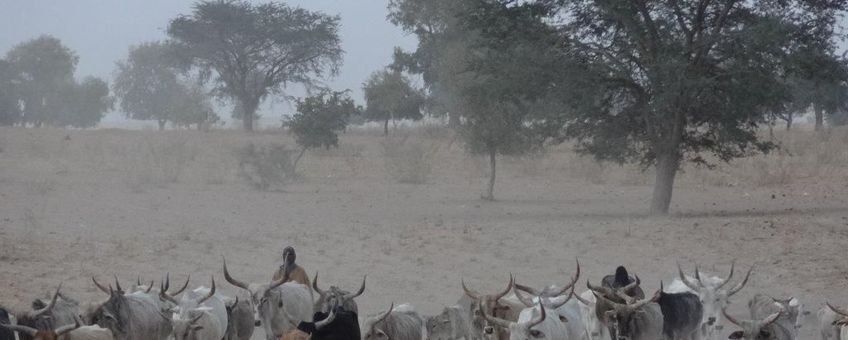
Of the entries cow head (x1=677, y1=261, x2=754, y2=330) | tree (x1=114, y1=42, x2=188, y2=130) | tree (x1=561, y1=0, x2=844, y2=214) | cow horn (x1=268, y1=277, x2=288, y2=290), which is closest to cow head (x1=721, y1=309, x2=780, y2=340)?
cow head (x1=677, y1=261, x2=754, y2=330)

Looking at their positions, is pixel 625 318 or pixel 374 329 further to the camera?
pixel 625 318

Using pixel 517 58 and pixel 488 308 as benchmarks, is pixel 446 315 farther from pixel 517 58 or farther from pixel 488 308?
pixel 517 58

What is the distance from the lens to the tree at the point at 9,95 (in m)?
64.9

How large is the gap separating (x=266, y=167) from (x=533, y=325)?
23518 mm

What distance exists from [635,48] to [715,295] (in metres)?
13.1

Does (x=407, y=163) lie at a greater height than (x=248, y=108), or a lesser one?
→ lesser

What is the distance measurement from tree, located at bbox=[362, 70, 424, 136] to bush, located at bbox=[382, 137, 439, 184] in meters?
14.1

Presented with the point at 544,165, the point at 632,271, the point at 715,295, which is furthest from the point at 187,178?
the point at 715,295

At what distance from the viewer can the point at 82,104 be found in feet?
242

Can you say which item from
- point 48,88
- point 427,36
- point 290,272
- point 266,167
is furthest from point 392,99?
point 290,272

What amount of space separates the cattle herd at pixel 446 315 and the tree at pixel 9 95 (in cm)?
5197

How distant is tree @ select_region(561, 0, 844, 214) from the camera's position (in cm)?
2617

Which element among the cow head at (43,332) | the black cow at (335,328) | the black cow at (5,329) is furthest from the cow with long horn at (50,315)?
the black cow at (335,328)

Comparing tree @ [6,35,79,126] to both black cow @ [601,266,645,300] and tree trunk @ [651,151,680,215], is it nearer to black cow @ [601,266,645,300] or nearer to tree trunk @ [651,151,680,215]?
tree trunk @ [651,151,680,215]
